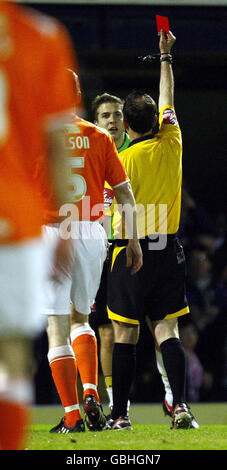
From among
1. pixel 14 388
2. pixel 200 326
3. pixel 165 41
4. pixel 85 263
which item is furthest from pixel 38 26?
pixel 200 326

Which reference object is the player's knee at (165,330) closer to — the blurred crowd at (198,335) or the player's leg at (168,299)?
the player's leg at (168,299)

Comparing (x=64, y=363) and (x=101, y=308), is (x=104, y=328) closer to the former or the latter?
(x=101, y=308)

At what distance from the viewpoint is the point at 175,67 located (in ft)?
27.0

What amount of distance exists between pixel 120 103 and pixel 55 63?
371 cm

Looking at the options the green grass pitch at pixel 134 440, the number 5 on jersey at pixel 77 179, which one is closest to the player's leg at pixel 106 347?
the green grass pitch at pixel 134 440

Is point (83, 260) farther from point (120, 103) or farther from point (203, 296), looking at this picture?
point (203, 296)

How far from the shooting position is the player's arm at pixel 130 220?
4.36 metres

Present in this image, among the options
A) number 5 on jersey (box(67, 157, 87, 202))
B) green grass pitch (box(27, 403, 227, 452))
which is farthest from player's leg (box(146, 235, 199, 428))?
number 5 on jersey (box(67, 157, 87, 202))

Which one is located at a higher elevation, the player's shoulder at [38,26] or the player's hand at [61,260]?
the player's shoulder at [38,26]

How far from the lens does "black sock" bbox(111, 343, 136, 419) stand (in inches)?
176

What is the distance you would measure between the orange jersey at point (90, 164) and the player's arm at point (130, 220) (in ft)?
0.16

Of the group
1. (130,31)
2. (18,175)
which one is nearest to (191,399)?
(130,31)

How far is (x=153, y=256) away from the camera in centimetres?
468

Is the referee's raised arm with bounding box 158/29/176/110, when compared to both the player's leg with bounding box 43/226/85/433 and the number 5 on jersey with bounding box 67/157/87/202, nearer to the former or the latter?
the number 5 on jersey with bounding box 67/157/87/202
